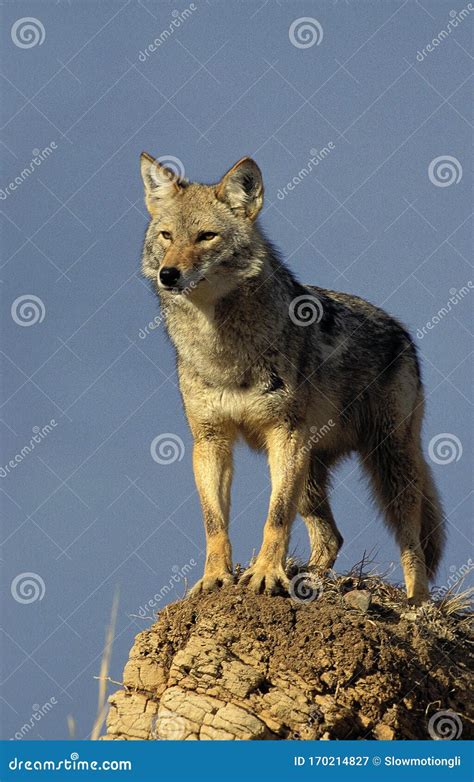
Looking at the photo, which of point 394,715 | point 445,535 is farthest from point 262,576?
point 445,535

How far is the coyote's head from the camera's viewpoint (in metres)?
11.5

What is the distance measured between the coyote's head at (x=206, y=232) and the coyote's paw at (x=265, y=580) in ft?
9.23

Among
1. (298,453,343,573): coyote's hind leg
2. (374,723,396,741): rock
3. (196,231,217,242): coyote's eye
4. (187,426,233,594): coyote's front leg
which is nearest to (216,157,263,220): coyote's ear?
(196,231,217,242): coyote's eye

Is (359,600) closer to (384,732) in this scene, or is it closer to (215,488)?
(384,732)

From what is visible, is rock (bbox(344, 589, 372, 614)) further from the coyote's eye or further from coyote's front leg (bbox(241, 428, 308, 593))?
the coyote's eye

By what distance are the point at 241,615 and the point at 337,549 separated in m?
3.27

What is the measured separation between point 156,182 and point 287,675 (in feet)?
18.0

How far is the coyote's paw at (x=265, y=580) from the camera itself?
35.6 ft

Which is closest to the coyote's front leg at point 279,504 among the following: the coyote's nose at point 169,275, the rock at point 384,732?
the rock at point 384,732

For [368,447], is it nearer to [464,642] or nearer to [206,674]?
[464,642]

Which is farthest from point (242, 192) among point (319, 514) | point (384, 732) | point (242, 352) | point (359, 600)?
point (384, 732)

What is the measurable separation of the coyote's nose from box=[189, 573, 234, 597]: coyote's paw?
9.35ft

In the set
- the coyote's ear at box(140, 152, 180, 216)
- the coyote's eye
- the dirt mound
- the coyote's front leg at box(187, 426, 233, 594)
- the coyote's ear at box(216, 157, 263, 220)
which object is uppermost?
the coyote's ear at box(216, 157, 263, 220)

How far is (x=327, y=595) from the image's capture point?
11.2m
